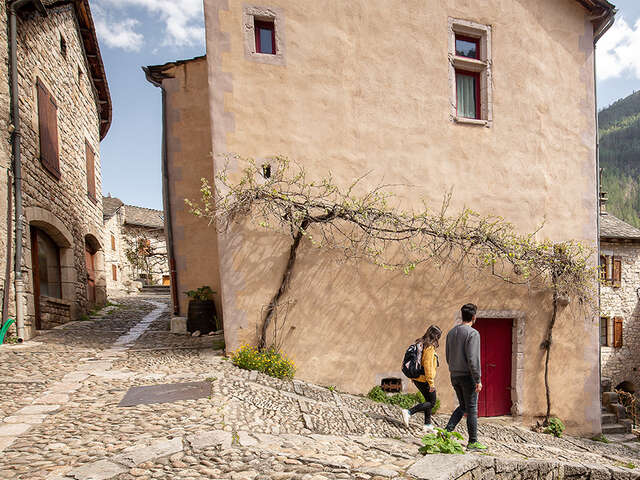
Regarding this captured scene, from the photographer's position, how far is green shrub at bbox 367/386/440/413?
555 cm

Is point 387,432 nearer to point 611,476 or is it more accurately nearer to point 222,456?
point 222,456

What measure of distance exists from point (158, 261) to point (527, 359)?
18.7 meters

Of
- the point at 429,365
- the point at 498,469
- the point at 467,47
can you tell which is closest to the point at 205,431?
the point at 429,365

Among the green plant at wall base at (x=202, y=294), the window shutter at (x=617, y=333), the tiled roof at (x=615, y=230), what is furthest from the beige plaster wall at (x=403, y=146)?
the window shutter at (x=617, y=333)

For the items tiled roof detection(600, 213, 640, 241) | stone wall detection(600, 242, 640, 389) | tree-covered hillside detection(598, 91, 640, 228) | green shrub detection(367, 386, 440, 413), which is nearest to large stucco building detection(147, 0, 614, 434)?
green shrub detection(367, 386, 440, 413)

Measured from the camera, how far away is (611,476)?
4449mm

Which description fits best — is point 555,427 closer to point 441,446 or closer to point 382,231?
point 382,231

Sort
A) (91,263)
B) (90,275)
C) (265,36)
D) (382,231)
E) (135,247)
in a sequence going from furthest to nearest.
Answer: (135,247) < (91,263) < (90,275) < (382,231) < (265,36)

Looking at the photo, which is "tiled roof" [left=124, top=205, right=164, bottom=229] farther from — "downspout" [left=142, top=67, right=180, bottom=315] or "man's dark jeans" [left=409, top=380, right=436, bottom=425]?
"man's dark jeans" [left=409, top=380, right=436, bottom=425]

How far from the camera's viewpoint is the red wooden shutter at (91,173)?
1108 cm

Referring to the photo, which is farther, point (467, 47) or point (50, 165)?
point (50, 165)

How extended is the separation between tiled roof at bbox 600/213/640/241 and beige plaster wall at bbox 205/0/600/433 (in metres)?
8.48

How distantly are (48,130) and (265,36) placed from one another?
533 cm

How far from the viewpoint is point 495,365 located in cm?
661
